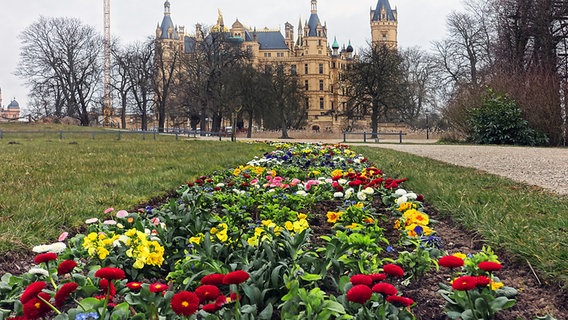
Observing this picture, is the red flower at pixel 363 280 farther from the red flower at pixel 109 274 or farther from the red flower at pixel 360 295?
the red flower at pixel 109 274

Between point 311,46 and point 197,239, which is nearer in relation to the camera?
point 197,239

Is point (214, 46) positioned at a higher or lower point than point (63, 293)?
higher

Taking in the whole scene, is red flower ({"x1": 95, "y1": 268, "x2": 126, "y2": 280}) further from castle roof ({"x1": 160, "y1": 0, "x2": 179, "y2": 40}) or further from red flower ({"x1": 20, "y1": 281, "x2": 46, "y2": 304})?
castle roof ({"x1": 160, "y1": 0, "x2": 179, "y2": 40})

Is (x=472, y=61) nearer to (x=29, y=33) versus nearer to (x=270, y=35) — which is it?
(x=29, y=33)

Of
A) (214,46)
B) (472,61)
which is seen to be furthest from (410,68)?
(214,46)

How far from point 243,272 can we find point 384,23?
91.6 m

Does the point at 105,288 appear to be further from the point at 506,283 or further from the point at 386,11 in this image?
the point at 386,11

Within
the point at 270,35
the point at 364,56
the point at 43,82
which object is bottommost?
the point at 43,82

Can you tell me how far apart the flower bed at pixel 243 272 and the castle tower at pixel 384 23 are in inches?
3501

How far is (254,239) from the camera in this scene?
8.04 ft

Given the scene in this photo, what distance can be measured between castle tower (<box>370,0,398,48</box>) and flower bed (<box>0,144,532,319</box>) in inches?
3501

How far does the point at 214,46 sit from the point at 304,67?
1466 inches

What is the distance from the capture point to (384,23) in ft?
286

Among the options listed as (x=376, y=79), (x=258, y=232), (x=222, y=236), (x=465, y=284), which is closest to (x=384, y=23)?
(x=376, y=79)
